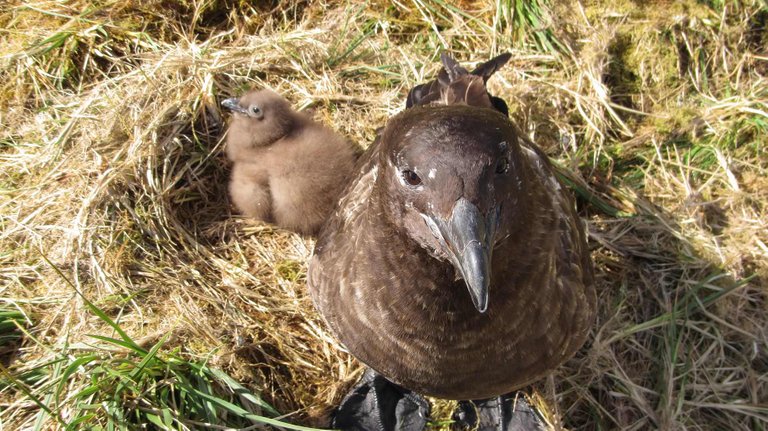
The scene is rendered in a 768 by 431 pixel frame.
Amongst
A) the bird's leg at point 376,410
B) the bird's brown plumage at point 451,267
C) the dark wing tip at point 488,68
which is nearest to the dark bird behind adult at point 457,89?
the dark wing tip at point 488,68

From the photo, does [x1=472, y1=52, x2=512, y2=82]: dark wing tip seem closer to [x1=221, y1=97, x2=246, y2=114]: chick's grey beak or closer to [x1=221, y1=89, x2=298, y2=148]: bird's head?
[x1=221, y1=89, x2=298, y2=148]: bird's head

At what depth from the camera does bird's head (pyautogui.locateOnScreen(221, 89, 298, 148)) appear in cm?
350

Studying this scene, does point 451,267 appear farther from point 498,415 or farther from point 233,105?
point 233,105

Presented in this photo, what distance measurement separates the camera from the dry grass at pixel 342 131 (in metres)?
3.04

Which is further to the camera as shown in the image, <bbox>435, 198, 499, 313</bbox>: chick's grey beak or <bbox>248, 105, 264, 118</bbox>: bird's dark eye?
<bbox>248, 105, 264, 118</bbox>: bird's dark eye

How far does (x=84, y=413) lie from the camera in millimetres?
2572

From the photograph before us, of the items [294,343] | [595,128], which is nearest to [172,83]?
[294,343]

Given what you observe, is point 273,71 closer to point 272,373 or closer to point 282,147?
point 282,147

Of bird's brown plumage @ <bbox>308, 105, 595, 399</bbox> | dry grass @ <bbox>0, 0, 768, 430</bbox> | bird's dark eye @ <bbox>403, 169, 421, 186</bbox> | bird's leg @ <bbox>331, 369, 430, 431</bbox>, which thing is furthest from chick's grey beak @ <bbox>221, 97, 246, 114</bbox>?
bird's dark eye @ <bbox>403, 169, 421, 186</bbox>

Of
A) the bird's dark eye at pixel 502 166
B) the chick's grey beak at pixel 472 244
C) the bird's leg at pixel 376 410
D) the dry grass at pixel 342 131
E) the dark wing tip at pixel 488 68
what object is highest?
the bird's dark eye at pixel 502 166

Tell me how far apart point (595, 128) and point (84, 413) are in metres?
3.12

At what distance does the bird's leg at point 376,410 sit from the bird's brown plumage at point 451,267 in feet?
2.05

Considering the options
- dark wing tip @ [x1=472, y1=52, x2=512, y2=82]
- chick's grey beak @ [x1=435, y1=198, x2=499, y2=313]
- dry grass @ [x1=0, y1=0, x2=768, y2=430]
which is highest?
chick's grey beak @ [x1=435, y1=198, x2=499, y2=313]

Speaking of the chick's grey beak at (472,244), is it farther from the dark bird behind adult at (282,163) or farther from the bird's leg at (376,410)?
the dark bird behind adult at (282,163)
